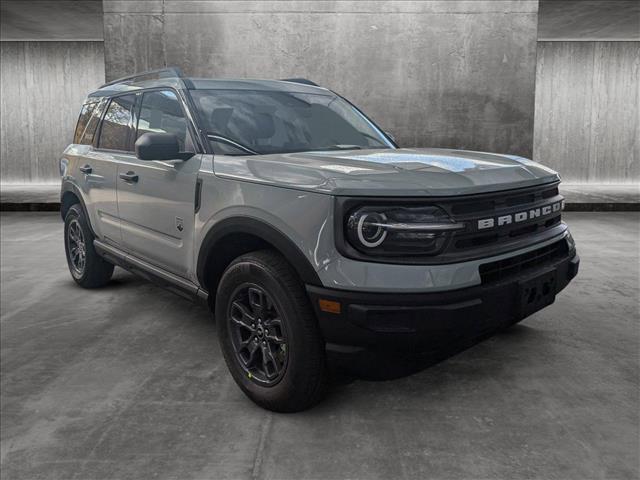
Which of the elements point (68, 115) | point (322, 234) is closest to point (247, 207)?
point (322, 234)

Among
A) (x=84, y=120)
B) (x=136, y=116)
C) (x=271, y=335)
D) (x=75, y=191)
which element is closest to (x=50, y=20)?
(x=84, y=120)

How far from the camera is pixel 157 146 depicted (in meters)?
3.15

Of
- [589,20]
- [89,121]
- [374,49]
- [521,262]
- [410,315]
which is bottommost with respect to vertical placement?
[410,315]

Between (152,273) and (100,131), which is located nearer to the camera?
(152,273)

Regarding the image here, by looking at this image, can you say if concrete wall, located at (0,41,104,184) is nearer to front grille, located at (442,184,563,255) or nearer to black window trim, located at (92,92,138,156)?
black window trim, located at (92,92,138,156)

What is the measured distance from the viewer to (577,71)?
1477 centimetres

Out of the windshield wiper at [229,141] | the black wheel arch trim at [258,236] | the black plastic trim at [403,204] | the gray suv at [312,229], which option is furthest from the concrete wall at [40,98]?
the black plastic trim at [403,204]

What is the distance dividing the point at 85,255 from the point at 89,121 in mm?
1207

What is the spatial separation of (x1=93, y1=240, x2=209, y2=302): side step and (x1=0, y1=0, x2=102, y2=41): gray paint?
796 cm

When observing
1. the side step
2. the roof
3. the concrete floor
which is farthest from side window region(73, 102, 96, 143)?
the concrete floor

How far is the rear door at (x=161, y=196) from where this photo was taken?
3.37 metres

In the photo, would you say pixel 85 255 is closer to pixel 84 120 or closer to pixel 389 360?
pixel 84 120

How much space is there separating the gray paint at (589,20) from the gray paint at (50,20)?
29.5 ft

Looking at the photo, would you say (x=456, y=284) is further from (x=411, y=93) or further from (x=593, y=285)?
(x=411, y=93)
